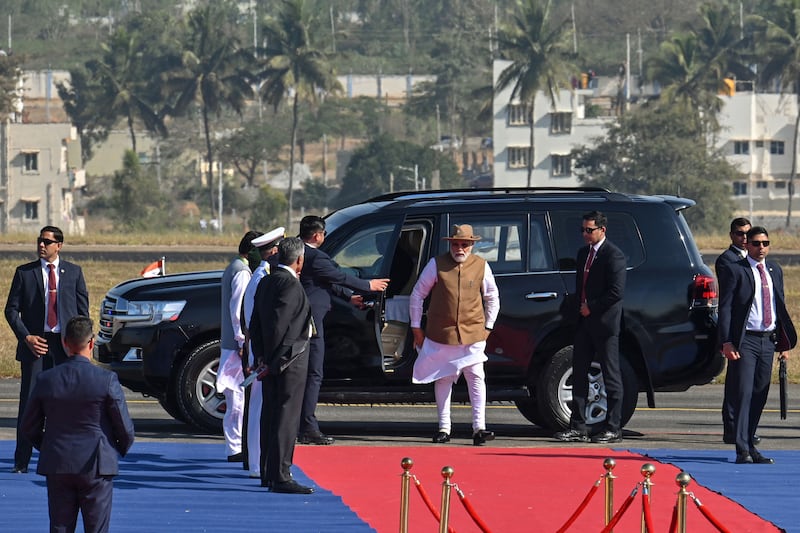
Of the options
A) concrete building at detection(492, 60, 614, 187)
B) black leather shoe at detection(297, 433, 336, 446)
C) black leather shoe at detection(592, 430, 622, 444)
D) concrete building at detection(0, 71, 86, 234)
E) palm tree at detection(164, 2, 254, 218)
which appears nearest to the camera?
black leather shoe at detection(297, 433, 336, 446)

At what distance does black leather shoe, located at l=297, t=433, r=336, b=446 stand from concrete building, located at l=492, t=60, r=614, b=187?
94.7m

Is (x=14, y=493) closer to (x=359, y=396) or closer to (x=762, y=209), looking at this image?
(x=359, y=396)

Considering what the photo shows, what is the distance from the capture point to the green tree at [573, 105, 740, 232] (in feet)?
302

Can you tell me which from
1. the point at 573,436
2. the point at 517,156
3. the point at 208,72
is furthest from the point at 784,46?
the point at 573,436

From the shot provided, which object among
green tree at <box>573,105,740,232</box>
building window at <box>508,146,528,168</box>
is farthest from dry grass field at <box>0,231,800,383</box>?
building window at <box>508,146,528,168</box>

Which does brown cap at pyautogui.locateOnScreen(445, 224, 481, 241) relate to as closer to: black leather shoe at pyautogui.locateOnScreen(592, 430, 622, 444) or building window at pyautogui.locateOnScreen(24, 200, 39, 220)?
black leather shoe at pyautogui.locateOnScreen(592, 430, 622, 444)

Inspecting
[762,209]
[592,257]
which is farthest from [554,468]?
[762,209]

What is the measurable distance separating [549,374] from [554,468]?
1843 mm

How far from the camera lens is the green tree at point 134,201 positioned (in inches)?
3848

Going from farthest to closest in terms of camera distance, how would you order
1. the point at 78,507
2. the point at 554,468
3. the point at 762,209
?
1. the point at 762,209
2. the point at 554,468
3. the point at 78,507

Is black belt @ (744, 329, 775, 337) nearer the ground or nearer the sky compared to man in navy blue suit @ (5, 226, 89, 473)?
nearer the ground

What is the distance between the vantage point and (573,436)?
13.3 m

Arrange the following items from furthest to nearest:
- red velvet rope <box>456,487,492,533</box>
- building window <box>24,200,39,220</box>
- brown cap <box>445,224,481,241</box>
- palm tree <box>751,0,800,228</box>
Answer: palm tree <box>751,0,800,228</box> → building window <box>24,200,39,220</box> → brown cap <box>445,224,481,241</box> → red velvet rope <box>456,487,492,533</box>

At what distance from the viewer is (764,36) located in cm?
11419
